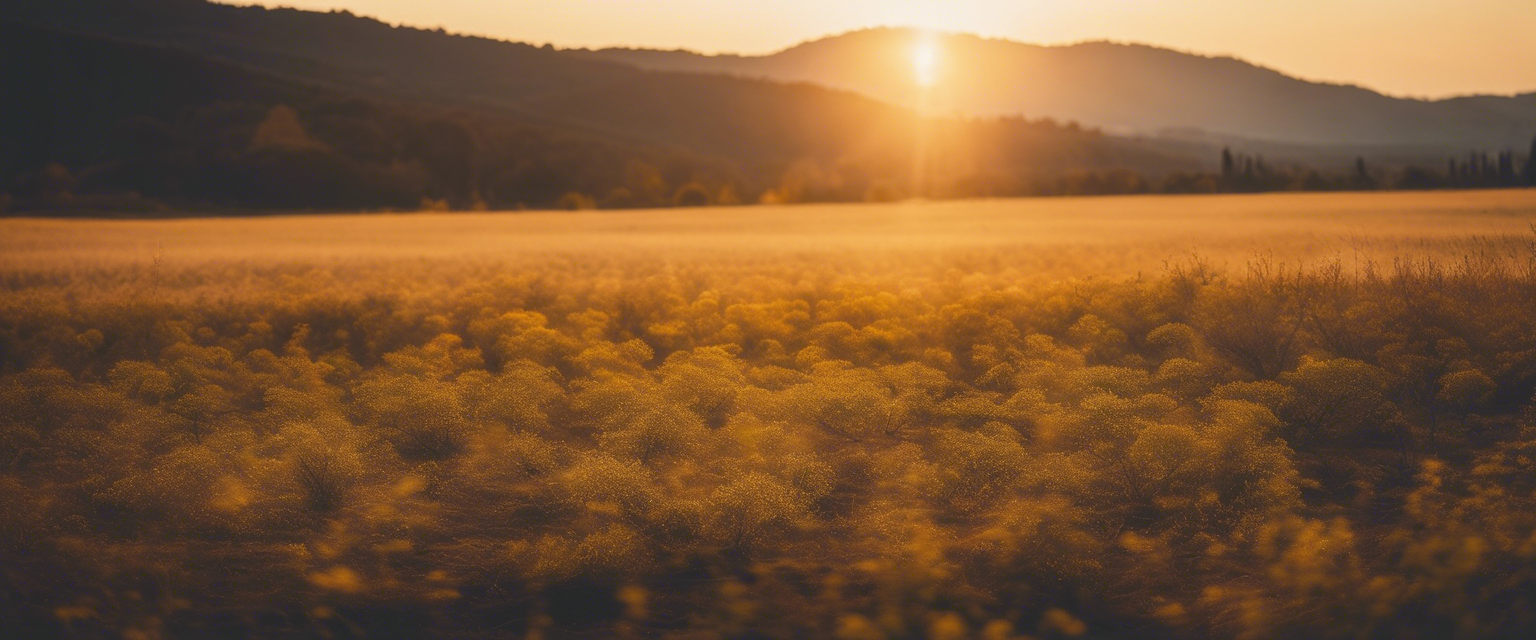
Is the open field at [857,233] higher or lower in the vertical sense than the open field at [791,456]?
higher

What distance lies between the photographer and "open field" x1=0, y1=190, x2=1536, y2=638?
7285 millimetres

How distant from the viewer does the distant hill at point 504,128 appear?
87.6 m

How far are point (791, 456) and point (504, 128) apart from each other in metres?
115

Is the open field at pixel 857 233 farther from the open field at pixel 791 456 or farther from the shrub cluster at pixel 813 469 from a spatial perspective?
the shrub cluster at pixel 813 469

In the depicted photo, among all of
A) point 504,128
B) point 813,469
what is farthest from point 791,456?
point 504,128

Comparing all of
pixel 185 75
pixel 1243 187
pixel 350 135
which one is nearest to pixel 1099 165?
pixel 1243 187

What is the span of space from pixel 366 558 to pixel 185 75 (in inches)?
5125

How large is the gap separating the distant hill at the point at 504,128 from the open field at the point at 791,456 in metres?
51.4

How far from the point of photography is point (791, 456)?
9453 millimetres

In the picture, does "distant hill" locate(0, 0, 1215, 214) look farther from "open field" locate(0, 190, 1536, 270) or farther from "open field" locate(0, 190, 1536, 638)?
"open field" locate(0, 190, 1536, 638)

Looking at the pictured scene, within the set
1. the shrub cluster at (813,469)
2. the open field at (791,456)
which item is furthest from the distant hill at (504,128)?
the shrub cluster at (813,469)

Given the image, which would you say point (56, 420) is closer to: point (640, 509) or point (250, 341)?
point (250, 341)

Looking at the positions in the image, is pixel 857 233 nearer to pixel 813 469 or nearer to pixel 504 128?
pixel 813 469

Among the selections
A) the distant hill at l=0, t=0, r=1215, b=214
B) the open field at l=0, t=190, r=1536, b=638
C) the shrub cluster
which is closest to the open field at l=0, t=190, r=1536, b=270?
the open field at l=0, t=190, r=1536, b=638
